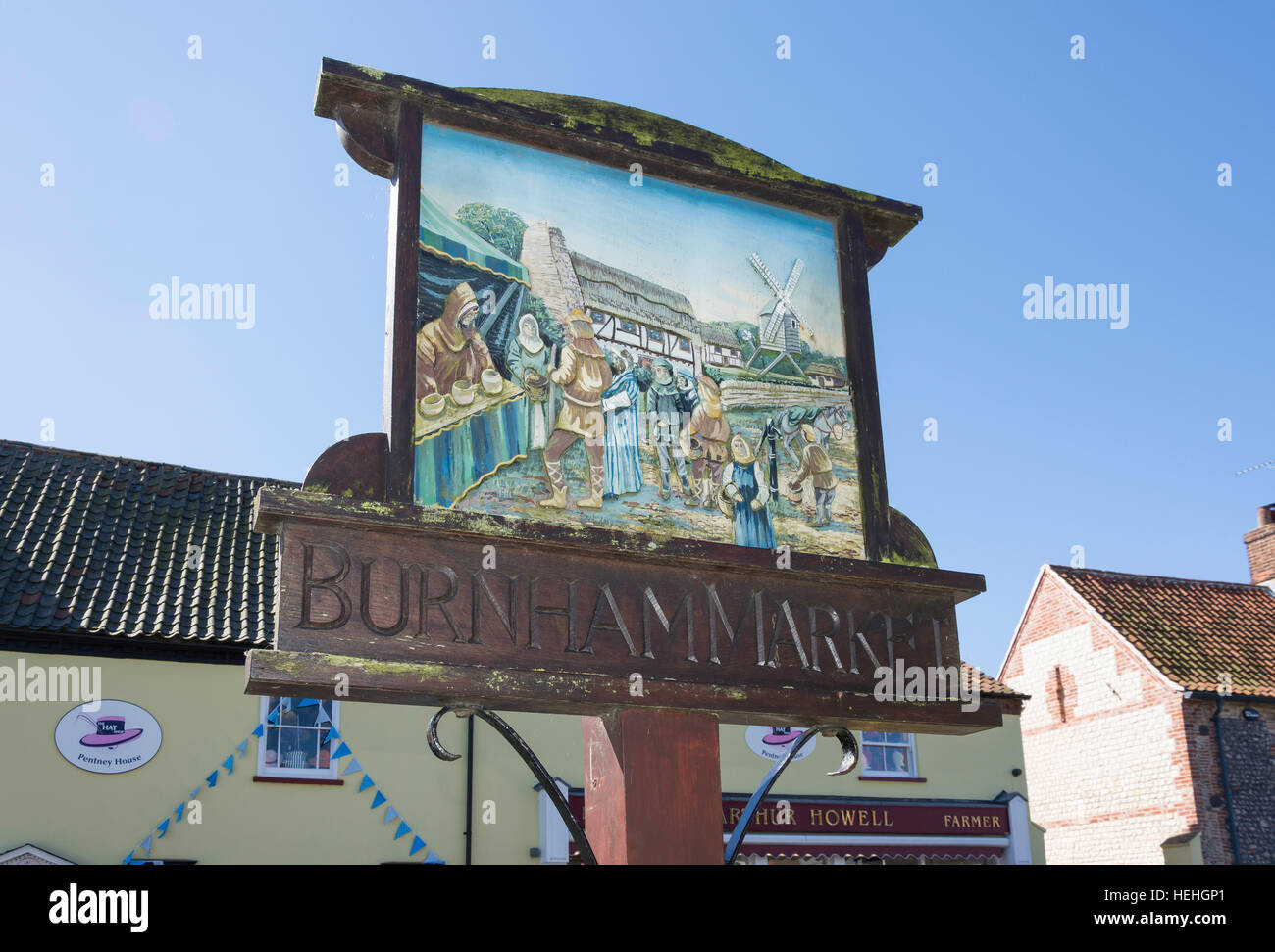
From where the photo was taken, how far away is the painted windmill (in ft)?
15.7

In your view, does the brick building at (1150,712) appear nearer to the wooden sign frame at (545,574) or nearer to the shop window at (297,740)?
the shop window at (297,740)

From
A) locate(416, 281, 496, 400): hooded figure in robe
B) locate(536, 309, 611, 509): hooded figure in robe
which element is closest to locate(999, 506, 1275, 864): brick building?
locate(536, 309, 611, 509): hooded figure in robe

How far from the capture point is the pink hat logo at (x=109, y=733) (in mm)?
11781

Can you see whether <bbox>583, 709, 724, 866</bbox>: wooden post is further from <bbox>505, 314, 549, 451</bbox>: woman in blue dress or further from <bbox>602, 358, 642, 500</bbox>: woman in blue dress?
<bbox>505, 314, 549, 451</bbox>: woman in blue dress

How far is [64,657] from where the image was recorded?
11.8 meters

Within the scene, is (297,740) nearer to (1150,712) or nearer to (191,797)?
(191,797)

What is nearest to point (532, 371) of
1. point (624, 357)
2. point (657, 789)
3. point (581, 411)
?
point (581, 411)

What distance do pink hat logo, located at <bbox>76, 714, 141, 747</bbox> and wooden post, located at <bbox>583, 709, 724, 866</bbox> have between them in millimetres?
9514

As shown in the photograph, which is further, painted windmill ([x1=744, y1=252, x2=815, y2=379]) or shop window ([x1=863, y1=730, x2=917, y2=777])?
shop window ([x1=863, y1=730, x2=917, y2=777])

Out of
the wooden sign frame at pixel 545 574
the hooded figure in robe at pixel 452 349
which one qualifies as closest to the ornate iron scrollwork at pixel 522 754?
the wooden sign frame at pixel 545 574
